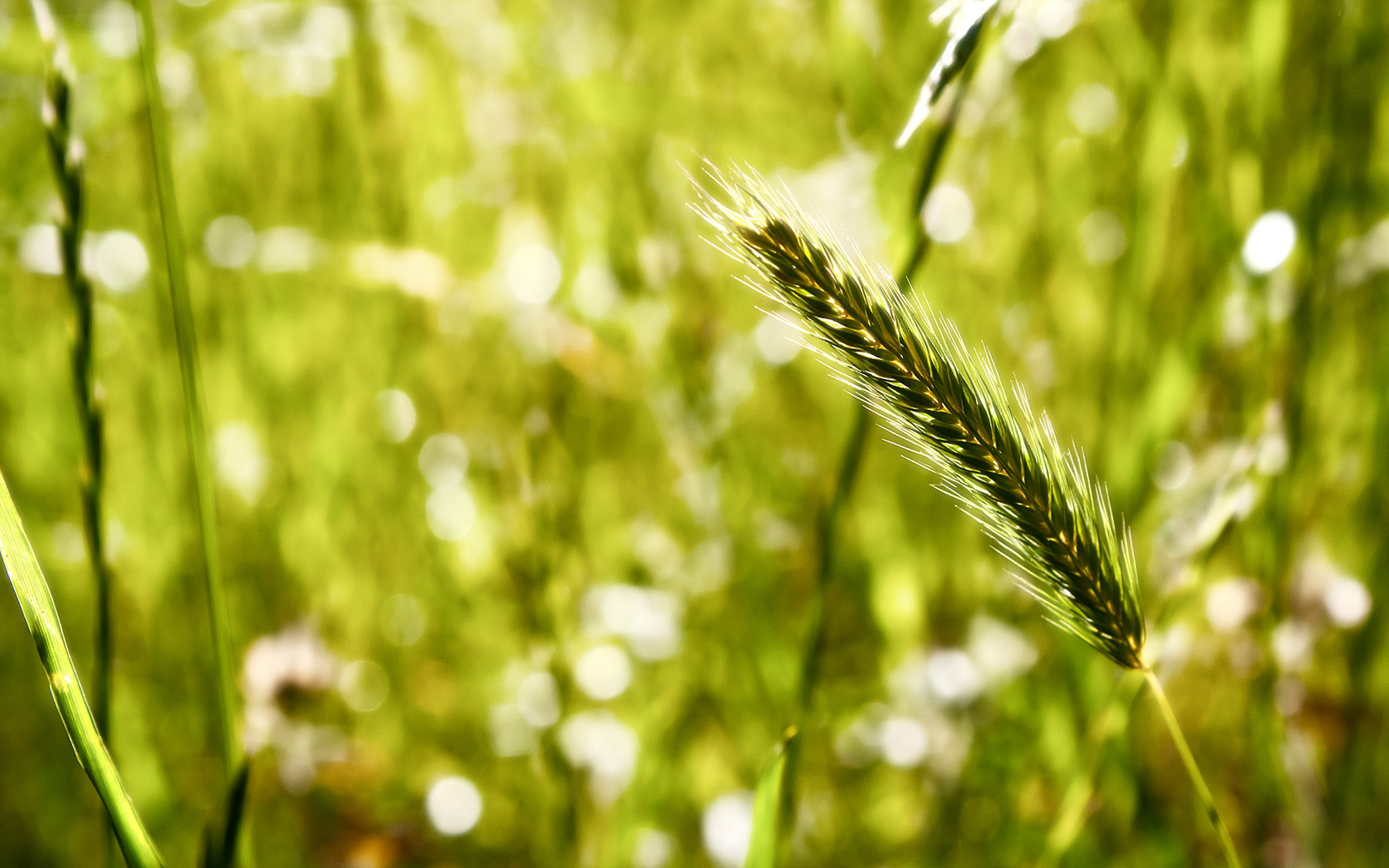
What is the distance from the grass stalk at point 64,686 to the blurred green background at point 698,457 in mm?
232

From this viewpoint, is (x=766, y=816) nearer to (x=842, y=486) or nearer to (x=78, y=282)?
(x=842, y=486)

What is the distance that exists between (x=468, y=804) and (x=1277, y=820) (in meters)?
0.80

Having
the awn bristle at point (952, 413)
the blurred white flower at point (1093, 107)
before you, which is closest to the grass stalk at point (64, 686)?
the awn bristle at point (952, 413)

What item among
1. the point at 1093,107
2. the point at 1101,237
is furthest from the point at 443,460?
the point at 1093,107

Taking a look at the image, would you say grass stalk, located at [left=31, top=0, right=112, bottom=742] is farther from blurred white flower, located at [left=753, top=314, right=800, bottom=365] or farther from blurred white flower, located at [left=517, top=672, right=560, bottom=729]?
blurred white flower, located at [left=753, top=314, right=800, bottom=365]

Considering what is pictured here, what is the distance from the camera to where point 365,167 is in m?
1.50

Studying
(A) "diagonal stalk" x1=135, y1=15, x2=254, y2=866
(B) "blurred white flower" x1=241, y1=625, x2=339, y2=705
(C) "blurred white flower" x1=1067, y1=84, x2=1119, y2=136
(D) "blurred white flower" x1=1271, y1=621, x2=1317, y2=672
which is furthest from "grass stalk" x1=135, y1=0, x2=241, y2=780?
(C) "blurred white flower" x1=1067, y1=84, x2=1119, y2=136

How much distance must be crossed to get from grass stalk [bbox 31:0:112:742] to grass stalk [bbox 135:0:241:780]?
0.17 feet

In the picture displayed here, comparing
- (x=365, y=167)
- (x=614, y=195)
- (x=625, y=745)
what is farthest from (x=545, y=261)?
(x=625, y=745)

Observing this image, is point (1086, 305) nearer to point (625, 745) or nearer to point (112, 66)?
point (625, 745)

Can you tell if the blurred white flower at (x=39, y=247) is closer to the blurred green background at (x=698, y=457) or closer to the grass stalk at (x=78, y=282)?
the blurred green background at (x=698, y=457)

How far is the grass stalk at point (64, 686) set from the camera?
329mm

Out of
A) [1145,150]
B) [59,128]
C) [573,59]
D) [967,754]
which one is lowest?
[967,754]

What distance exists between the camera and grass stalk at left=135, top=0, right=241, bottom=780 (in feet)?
1.23
